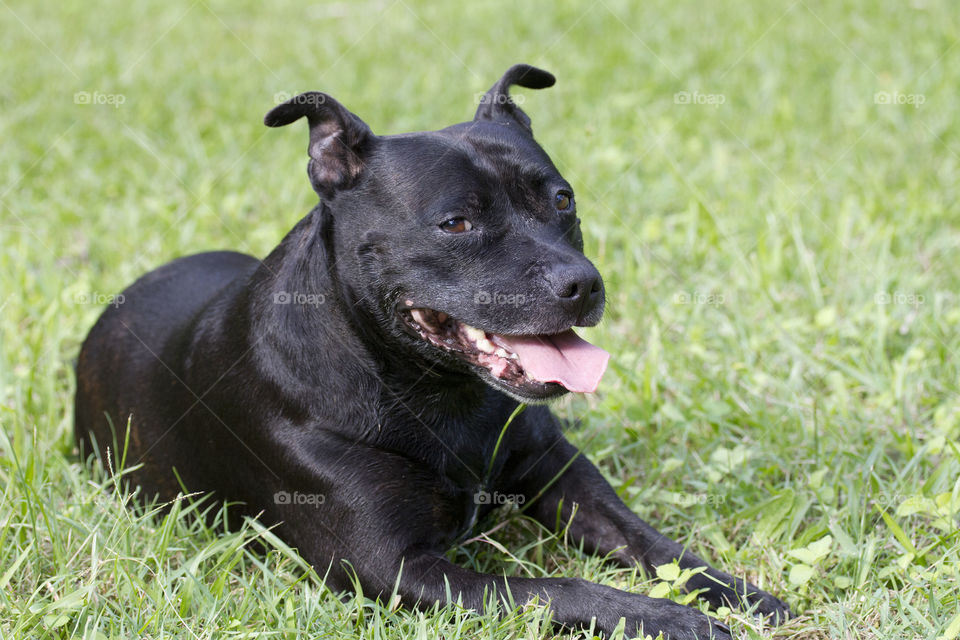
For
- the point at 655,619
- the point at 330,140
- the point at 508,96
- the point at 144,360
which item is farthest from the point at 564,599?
the point at 144,360

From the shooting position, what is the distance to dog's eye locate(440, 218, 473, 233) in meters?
3.00

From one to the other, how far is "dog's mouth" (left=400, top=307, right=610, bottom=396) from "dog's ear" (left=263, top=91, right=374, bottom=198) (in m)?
0.48

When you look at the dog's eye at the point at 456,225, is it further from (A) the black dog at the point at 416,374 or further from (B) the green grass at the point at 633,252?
(B) the green grass at the point at 633,252

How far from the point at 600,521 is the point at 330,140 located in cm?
154

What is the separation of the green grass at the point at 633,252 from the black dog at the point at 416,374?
0.15 m

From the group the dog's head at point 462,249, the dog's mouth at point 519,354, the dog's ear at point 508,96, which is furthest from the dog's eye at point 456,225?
the dog's ear at point 508,96

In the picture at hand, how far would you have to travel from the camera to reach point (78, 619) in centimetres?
290

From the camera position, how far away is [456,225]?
3.02 metres

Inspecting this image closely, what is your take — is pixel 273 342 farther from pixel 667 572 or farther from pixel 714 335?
pixel 714 335

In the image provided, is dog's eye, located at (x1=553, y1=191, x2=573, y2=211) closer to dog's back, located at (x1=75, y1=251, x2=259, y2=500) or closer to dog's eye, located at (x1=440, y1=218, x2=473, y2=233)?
dog's eye, located at (x1=440, y1=218, x2=473, y2=233)

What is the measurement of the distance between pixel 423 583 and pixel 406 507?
0.79ft

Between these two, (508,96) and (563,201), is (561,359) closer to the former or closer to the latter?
(563,201)

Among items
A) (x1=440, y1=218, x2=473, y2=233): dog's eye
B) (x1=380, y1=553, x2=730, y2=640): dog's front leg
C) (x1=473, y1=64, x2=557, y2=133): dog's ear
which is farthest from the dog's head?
(x1=380, y1=553, x2=730, y2=640): dog's front leg

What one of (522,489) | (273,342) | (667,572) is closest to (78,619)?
(273,342)
